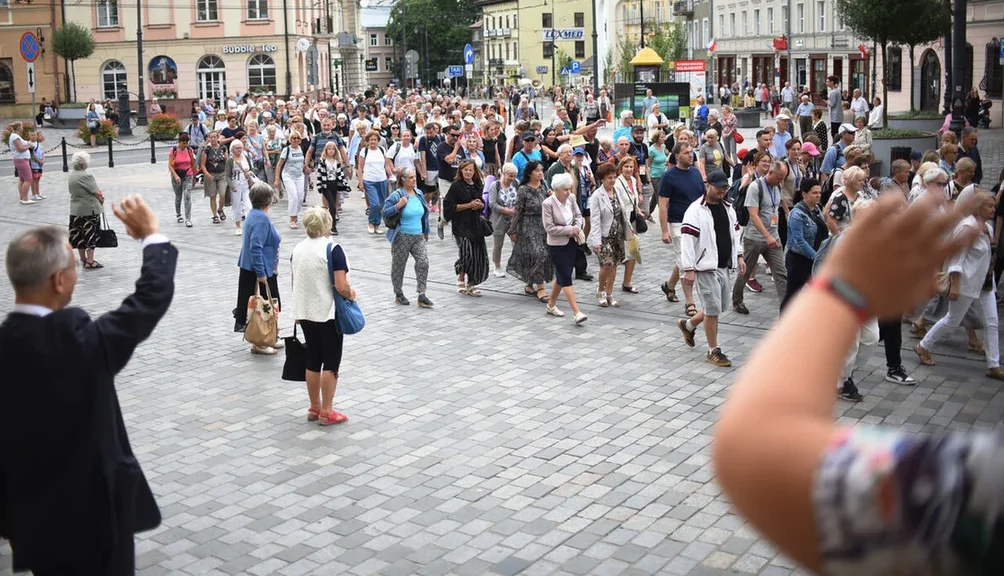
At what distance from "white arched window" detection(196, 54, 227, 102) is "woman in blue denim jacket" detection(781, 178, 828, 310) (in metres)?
64.2

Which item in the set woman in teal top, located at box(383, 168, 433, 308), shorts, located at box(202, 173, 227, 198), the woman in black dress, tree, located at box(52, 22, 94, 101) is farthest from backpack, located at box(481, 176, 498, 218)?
tree, located at box(52, 22, 94, 101)

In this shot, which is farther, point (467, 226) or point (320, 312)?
point (467, 226)

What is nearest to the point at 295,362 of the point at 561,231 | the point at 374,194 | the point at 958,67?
the point at 561,231

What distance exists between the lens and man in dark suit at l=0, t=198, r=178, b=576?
13.1ft

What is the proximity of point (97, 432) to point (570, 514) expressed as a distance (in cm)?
384

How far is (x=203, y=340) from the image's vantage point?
12.8 metres

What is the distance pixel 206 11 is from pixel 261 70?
4.61 m

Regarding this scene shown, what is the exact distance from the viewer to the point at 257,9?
71.9m

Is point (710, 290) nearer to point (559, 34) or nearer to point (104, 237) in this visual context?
point (104, 237)

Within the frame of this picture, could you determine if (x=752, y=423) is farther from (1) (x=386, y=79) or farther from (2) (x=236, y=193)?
(1) (x=386, y=79)

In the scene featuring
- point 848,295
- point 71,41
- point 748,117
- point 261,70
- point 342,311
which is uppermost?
point 71,41

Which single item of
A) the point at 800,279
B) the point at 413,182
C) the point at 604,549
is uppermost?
the point at 413,182

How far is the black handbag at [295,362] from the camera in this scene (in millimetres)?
9602

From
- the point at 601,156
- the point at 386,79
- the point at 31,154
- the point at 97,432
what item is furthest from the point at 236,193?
the point at 386,79
